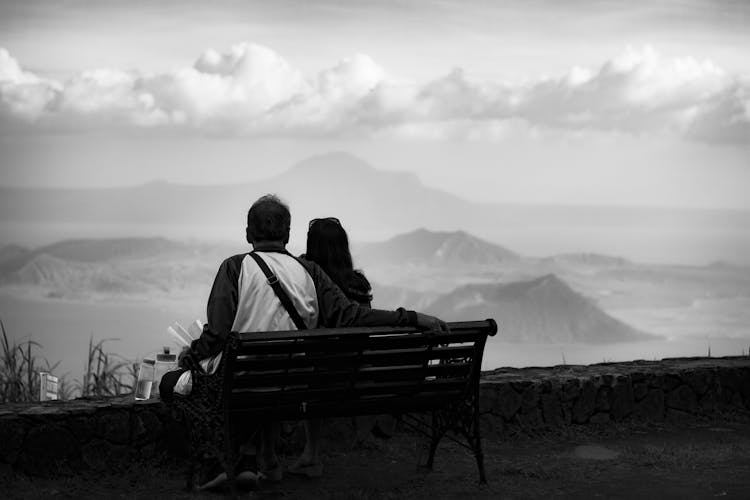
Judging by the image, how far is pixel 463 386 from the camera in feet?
19.3

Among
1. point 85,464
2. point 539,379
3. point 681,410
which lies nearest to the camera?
point 85,464

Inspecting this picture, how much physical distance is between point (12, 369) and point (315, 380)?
12.5 feet

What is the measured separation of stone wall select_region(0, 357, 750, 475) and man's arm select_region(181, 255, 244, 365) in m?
0.85

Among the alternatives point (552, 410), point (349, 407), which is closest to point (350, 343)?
point (349, 407)

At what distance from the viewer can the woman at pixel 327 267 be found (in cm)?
585

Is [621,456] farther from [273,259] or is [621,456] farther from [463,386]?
[273,259]

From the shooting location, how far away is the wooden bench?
523 cm

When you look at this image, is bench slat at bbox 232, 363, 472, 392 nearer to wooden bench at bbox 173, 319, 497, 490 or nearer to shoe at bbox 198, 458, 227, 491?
wooden bench at bbox 173, 319, 497, 490

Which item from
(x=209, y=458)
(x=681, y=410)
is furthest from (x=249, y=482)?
(x=681, y=410)

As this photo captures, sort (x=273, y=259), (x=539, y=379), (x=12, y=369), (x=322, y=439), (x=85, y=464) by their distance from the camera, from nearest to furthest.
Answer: (x=273, y=259)
(x=85, y=464)
(x=322, y=439)
(x=539, y=379)
(x=12, y=369)

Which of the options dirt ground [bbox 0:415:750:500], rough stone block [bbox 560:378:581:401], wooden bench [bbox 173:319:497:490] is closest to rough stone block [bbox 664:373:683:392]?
dirt ground [bbox 0:415:750:500]

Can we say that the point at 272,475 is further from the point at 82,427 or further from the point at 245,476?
the point at 82,427

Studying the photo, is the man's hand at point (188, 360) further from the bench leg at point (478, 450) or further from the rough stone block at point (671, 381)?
the rough stone block at point (671, 381)

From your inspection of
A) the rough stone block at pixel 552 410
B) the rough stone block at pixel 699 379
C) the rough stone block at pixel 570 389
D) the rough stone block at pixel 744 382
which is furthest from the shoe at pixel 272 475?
the rough stone block at pixel 744 382
